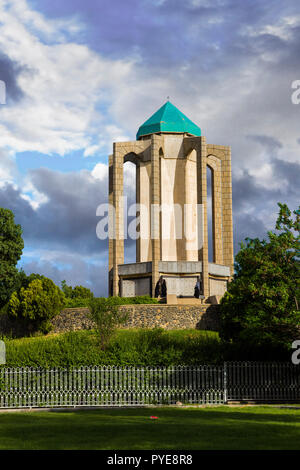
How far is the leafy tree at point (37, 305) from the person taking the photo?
47.3 meters

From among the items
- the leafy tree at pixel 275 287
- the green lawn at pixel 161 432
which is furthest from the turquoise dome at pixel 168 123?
the green lawn at pixel 161 432

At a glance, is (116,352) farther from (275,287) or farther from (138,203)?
(138,203)

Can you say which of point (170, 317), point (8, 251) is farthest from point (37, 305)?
point (170, 317)

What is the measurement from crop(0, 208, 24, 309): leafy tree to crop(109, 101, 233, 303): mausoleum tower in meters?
8.73

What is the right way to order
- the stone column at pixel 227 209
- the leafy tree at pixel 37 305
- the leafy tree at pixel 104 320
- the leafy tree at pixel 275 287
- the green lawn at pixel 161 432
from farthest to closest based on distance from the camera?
the stone column at pixel 227 209 < the leafy tree at pixel 37 305 < the leafy tree at pixel 104 320 < the leafy tree at pixel 275 287 < the green lawn at pixel 161 432

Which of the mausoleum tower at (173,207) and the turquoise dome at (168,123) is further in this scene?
the turquoise dome at (168,123)

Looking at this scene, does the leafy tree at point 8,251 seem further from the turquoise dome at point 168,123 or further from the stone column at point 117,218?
the turquoise dome at point 168,123

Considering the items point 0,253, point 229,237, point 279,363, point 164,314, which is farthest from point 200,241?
point 279,363

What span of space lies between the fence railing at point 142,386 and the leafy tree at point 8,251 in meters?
28.5

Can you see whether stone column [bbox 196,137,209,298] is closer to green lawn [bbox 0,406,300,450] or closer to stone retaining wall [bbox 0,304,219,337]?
stone retaining wall [bbox 0,304,219,337]

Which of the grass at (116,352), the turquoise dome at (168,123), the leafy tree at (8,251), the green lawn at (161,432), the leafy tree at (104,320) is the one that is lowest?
the green lawn at (161,432)

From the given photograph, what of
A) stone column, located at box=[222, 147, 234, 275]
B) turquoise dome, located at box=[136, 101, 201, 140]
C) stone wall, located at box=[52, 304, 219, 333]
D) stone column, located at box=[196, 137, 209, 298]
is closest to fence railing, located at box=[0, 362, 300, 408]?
stone wall, located at box=[52, 304, 219, 333]

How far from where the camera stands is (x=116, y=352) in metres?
27.9

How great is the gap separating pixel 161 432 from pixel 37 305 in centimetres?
3363
